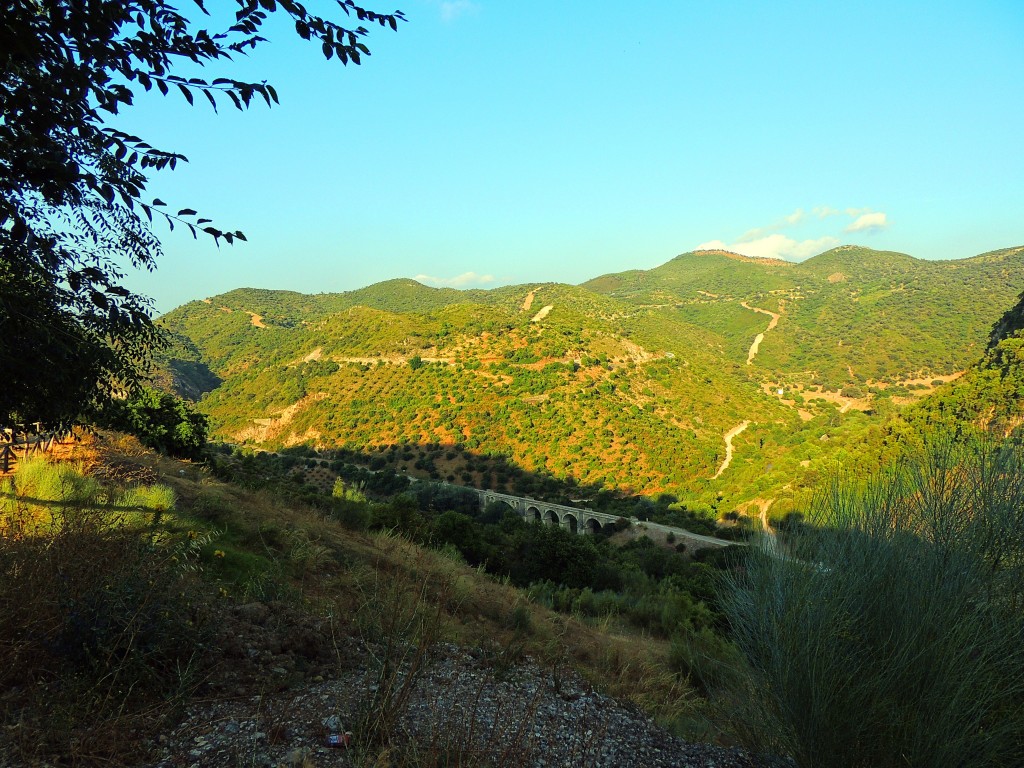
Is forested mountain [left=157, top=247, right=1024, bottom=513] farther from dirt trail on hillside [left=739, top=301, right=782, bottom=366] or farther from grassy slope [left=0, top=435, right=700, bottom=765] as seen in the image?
grassy slope [left=0, top=435, right=700, bottom=765]

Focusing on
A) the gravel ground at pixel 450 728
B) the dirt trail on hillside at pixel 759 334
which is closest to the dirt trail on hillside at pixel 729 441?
the dirt trail on hillside at pixel 759 334

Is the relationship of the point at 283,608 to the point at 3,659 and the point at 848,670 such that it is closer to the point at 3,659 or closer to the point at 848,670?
the point at 3,659

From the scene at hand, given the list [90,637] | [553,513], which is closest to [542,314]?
[553,513]

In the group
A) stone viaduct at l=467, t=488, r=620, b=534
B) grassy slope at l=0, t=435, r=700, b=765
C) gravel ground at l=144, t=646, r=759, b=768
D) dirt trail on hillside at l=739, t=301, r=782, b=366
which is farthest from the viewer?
dirt trail on hillside at l=739, t=301, r=782, b=366

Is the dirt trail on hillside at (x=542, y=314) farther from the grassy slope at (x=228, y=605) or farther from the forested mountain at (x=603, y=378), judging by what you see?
the grassy slope at (x=228, y=605)

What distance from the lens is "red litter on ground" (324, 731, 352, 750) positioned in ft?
11.1

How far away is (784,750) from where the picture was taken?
4273mm

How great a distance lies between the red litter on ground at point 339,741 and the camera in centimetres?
338

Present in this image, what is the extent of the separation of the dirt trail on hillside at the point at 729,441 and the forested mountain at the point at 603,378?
338 mm

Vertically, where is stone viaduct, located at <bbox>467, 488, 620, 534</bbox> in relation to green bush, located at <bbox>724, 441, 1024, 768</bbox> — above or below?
below

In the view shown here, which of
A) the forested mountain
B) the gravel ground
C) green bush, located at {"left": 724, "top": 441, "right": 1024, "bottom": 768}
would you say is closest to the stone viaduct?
the forested mountain

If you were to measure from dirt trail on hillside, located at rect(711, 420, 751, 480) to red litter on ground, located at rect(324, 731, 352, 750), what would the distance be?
151ft

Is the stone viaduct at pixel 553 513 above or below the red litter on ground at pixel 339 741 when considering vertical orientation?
below

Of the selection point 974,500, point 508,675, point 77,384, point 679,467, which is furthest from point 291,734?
point 679,467
